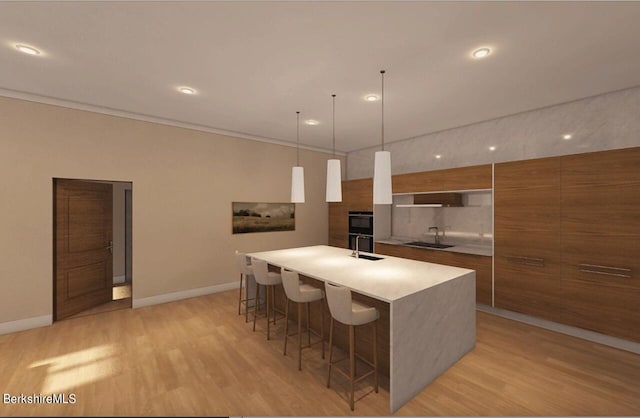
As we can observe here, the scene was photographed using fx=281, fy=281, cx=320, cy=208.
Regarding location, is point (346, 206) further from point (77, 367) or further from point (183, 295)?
point (77, 367)

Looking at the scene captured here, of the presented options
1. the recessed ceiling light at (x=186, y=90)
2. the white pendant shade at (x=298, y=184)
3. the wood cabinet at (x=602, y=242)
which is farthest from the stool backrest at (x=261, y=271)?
the wood cabinet at (x=602, y=242)

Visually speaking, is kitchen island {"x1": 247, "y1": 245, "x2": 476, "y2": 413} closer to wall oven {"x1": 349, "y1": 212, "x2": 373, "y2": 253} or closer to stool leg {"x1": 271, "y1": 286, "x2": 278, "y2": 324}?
stool leg {"x1": 271, "y1": 286, "x2": 278, "y2": 324}

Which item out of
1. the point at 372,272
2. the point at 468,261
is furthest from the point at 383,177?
the point at 468,261

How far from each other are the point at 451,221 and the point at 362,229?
172 cm

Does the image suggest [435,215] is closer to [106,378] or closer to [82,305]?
[106,378]

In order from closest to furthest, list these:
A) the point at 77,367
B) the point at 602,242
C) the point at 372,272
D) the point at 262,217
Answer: the point at 77,367, the point at 372,272, the point at 602,242, the point at 262,217

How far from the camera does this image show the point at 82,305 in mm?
4164

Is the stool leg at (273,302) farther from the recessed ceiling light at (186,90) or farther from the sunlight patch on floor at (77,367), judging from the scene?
the recessed ceiling light at (186,90)

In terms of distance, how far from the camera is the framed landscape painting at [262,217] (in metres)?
5.30

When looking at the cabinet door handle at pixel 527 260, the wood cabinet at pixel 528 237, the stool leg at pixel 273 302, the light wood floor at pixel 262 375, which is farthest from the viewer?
the stool leg at pixel 273 302

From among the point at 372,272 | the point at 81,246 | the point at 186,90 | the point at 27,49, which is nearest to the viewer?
the point at 27,49

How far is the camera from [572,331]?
3340 mm

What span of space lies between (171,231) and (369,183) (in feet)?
12.4

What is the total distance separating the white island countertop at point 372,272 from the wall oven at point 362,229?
77.8 inches
